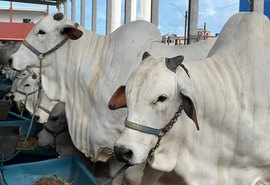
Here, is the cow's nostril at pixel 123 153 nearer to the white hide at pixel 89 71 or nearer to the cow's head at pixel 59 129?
the white hide at pixel 89 71

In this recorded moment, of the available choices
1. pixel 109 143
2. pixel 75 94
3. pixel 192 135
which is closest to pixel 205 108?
pixel 192 135

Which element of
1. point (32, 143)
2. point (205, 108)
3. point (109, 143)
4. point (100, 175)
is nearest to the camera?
point (205, 108)

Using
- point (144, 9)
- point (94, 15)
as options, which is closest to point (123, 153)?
point (144, 9)

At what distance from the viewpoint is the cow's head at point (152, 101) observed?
6.82ft

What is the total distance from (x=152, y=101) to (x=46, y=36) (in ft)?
5.50

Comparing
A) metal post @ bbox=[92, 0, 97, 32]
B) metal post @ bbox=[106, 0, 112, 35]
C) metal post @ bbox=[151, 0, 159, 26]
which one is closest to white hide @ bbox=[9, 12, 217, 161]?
metal post @ bbox=[151, 0, 159, 26]

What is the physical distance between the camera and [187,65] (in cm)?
253

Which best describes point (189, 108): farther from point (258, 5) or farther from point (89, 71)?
point (258, 5)

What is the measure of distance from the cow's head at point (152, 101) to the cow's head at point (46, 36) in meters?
1.33

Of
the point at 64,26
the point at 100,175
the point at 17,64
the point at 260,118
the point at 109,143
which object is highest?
the point at 64,26

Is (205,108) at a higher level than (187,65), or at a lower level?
lower

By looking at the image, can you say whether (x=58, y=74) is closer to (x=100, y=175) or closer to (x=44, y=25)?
(x=44, y=25)

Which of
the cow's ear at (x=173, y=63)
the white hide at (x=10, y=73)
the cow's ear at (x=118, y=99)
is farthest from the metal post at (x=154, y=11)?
the cow's ear at (x=173, y=63)

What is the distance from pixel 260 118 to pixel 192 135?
1.35 ft
